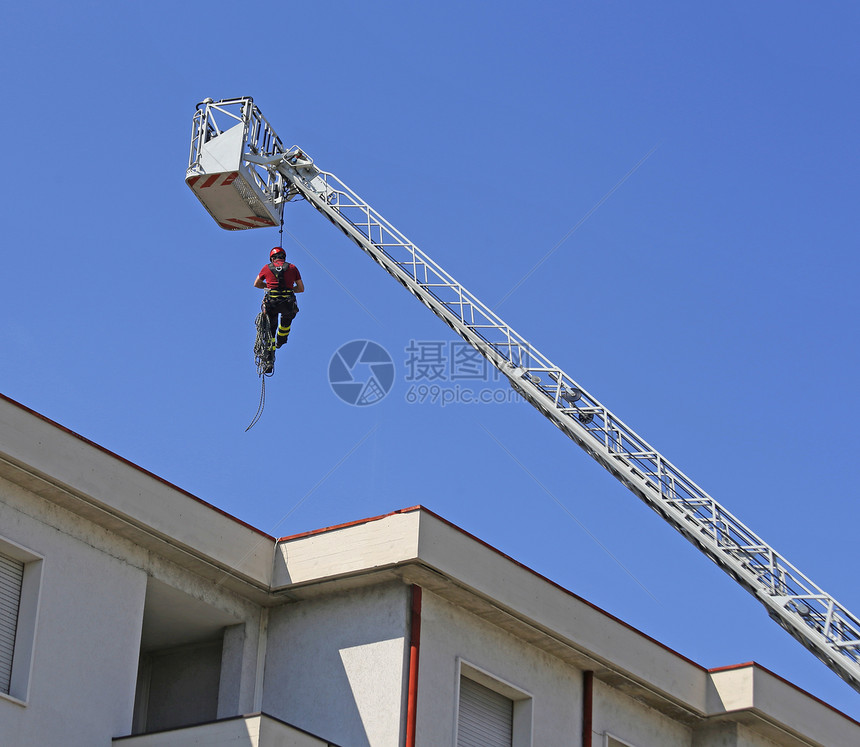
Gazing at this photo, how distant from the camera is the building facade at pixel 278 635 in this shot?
56.5ft

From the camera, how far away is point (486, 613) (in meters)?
19.9

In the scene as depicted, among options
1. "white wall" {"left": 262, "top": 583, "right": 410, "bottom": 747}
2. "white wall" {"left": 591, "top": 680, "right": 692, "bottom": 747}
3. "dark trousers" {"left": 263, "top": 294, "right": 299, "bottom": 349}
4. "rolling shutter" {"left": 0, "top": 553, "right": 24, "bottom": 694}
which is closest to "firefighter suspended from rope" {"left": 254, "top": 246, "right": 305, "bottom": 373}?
"dark trousers" {"left": 263, "top": 294, "right": 299, "bottom": 349}

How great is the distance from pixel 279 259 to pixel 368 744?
7.26 metres

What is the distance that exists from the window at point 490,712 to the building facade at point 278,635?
0.03 meters

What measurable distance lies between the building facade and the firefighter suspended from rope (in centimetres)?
354

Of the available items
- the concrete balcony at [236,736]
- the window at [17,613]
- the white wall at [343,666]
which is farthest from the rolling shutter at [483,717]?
the window at [17,613]

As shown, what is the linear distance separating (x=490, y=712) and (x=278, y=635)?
3.12 metres

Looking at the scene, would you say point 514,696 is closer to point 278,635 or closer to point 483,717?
point 483,717

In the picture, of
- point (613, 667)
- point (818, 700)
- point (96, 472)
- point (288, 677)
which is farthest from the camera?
point (818, 700)

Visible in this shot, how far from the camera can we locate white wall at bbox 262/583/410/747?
18.3 m

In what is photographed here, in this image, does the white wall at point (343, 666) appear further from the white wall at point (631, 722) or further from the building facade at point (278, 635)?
the white wall at point (631, 722)

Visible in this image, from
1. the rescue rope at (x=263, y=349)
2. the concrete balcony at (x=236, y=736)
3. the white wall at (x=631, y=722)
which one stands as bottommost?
the concrete balcony at (x=236, y=736)

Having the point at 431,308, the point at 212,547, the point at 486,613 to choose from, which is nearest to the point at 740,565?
the point at 486,613

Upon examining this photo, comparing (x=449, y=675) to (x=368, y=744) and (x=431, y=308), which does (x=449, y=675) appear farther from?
(x=431, y=308)
